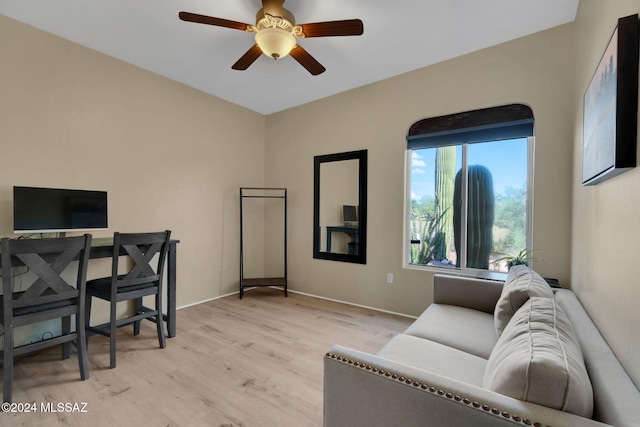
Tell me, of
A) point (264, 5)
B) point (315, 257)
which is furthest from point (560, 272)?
point (264, 5)

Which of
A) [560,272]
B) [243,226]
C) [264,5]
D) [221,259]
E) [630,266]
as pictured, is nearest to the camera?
[630,266]

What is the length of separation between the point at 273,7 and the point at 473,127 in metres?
2.14

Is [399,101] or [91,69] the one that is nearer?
[91,69]

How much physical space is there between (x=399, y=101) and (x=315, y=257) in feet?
7.46

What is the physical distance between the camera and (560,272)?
2.39m

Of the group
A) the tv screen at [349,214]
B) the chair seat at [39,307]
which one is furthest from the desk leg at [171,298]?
the tv screen at [349,214]

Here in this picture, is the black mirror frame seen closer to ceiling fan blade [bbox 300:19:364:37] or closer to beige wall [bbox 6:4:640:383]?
beige wall [bbox 6:4:640:383]

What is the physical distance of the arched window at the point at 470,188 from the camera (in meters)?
2.68

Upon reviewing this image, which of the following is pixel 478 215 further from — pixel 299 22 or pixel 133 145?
pixel 133 145

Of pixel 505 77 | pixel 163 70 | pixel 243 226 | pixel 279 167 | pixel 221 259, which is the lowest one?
pixel 221 259

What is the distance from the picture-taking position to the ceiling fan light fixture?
2049 mm

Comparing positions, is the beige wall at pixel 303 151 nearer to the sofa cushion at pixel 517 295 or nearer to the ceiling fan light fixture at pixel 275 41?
the sofa cushion at pixel 517 295

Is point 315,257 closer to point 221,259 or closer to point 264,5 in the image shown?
point 221,259

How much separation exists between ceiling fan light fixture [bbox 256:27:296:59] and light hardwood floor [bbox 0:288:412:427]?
240cm
